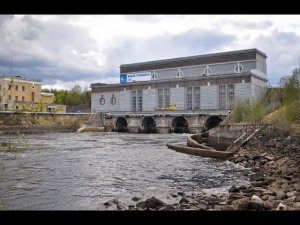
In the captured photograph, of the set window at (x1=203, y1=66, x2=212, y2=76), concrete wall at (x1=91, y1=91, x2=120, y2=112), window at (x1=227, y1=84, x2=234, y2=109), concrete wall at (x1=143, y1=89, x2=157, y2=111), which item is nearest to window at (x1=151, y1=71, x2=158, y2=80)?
concrete wall at (x1=143, y1=89, x2=157, y2=111)

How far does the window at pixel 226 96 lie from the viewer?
55.6 m

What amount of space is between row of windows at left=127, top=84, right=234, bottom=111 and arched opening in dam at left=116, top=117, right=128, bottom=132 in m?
3.44

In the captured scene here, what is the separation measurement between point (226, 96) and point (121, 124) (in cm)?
2511

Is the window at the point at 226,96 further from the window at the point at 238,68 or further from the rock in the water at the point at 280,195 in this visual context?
the rock in the water at the point at 280,195

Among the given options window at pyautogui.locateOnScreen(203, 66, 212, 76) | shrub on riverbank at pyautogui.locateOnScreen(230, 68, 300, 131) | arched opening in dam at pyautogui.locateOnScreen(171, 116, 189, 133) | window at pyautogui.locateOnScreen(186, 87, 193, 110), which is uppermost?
window at pyautogui.locateOnScreen(203, 66, 212, 76)

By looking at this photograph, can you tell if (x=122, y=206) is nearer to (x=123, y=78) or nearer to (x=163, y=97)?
(x=163, y=97)

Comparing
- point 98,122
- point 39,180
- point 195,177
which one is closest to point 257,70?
point 98,122

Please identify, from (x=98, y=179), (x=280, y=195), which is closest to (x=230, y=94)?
(x=98, y=179)

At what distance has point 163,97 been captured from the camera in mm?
65188

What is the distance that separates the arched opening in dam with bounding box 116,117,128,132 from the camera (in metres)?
68.5

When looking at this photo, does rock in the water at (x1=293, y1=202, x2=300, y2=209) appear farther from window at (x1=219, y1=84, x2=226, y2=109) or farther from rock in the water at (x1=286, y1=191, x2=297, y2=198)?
window at (x1=219, y1=84, x2=226, y2=109)

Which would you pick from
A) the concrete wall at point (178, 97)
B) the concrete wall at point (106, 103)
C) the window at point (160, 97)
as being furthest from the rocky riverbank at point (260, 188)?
the concrete wall at point (106, 103)
